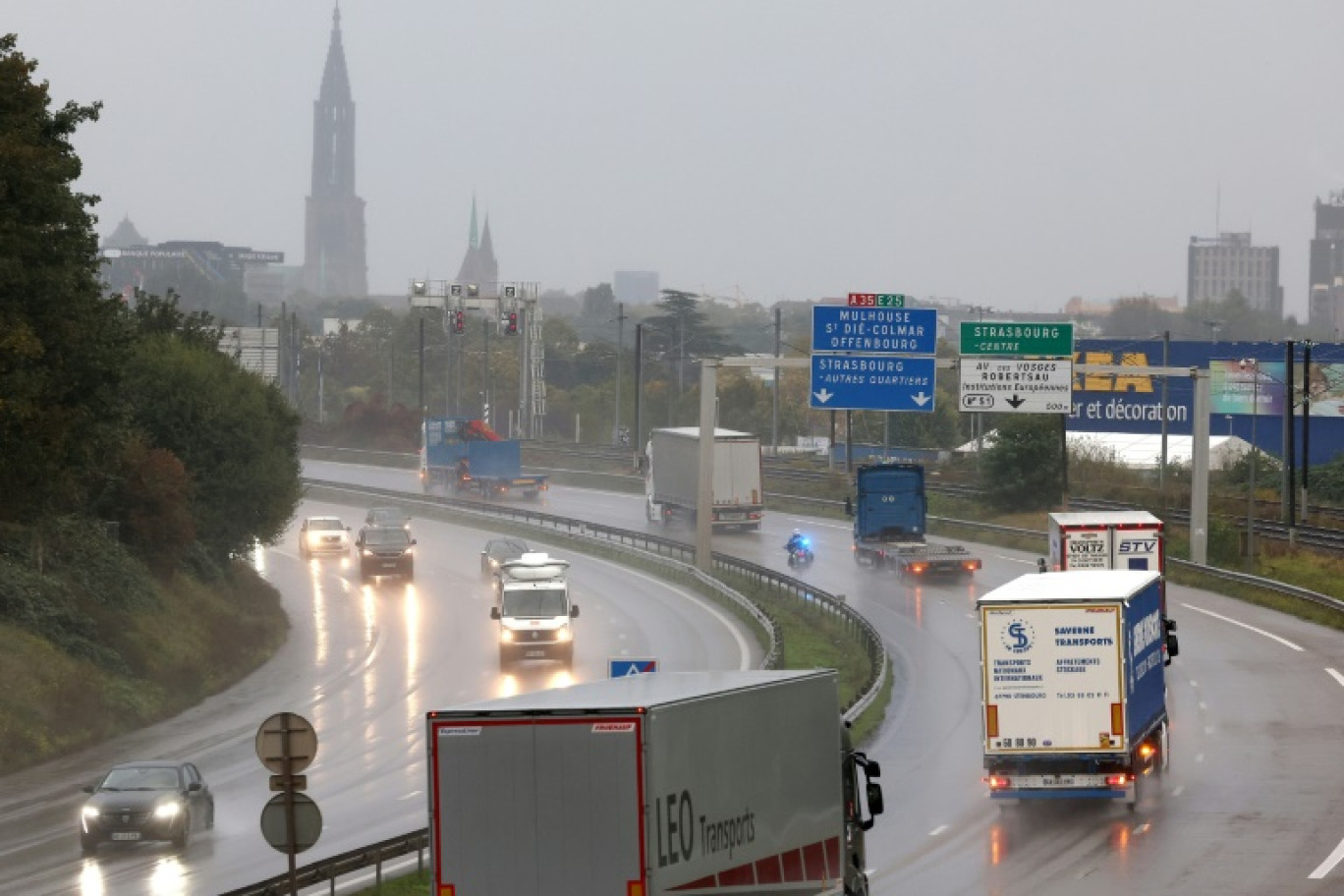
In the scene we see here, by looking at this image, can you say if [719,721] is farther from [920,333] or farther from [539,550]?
[539,550]

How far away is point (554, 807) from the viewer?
51.2 feet

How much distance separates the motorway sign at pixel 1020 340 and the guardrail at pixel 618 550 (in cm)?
789

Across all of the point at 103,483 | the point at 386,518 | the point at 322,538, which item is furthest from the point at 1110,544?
the point at 322,538

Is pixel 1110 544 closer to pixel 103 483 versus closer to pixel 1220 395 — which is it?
pixel 103 483

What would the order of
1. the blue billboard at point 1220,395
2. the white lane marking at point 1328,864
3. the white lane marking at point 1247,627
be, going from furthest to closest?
the blue billboard at point 1220,395 → the white lane marking at point 1247,627 → the white lane marking at point 1328,864

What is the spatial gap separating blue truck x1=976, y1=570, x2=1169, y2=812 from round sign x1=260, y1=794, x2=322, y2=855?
575 inches

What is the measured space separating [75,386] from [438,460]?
61.1 meters

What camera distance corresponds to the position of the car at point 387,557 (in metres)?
72.9

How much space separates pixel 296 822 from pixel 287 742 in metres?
0.73

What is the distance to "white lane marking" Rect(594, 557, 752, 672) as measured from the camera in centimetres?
5256

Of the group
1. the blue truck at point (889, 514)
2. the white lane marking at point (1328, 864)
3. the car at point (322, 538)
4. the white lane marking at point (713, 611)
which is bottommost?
the white lane marking at point (713, 611)

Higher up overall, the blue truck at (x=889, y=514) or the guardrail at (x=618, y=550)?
the blue truck at (x=889, y=514)

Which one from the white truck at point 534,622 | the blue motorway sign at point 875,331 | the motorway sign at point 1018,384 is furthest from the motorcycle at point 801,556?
the white truck at point 534,622

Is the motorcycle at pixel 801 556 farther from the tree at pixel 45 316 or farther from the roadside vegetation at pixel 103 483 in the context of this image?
the tree at pixel 45 316
